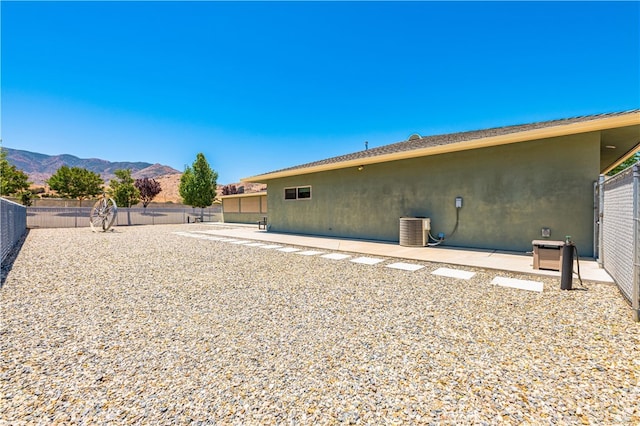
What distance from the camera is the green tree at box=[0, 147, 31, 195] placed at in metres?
25.8

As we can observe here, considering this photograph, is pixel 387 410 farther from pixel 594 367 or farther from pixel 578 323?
pixel 578 323

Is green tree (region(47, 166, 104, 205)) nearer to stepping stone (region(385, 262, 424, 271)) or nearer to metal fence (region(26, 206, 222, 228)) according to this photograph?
metal fence (region(26, 206, 222, 228))

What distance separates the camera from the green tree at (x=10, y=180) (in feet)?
84.5

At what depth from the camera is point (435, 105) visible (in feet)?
46.7

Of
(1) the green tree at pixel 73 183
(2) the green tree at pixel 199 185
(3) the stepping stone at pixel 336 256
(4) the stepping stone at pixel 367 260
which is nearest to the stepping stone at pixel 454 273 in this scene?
(4) the stepping stone at pixel 367 260

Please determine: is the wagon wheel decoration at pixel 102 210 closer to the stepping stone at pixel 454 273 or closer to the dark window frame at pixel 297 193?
the dark window frame at pixel 297 193

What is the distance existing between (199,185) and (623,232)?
29681 millimetres

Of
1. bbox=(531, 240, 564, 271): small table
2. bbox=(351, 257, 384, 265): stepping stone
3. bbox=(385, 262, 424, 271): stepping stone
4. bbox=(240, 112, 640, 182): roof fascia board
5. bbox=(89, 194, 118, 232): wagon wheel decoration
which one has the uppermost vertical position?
bbox=(240, 112, 640, 182): roof fascia board

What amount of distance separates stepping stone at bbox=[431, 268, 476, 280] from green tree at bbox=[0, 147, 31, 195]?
37.0 meters

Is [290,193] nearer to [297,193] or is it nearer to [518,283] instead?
[297,193]

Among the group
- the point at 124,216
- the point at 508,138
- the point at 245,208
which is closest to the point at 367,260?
the point at 508,138

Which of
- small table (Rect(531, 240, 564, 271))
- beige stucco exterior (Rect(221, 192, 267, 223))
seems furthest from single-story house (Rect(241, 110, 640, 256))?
beige stucco exterior (Rect(221, 192, 267, 223))

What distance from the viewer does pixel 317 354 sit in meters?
2.03

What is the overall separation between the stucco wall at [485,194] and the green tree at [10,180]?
112 ft
